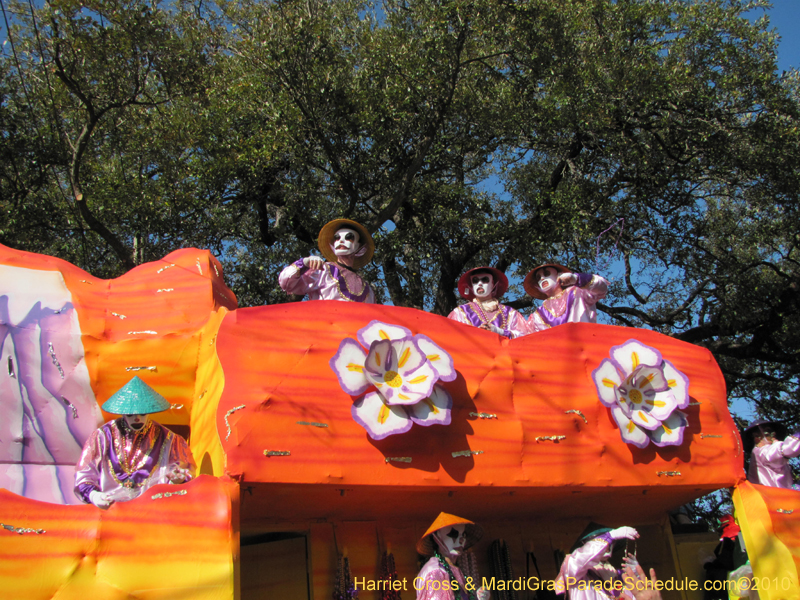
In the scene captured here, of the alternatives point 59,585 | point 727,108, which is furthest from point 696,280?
point 59,585

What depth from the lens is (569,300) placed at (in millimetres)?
6223

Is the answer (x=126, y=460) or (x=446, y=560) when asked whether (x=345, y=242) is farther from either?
(x=446, y=560)

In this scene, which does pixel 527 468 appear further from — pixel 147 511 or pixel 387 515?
pixel 147 511

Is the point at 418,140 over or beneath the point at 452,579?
over

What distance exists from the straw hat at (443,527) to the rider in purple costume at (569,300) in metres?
2.21

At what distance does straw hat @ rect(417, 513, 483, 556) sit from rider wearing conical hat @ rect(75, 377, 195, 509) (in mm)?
1555

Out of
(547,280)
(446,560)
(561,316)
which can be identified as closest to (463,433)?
(446,560)

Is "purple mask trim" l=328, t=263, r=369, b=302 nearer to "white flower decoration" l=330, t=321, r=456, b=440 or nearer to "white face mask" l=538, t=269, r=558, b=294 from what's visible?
"white flower decoration" l=330, t=321, r=456, b=440

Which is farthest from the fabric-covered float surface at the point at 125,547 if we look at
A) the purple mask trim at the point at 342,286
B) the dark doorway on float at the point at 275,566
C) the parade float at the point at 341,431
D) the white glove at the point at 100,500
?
the purple mask trim at the point at 342,286

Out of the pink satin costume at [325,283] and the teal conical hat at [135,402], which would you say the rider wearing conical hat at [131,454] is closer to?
the teal conical hat at [135,402]

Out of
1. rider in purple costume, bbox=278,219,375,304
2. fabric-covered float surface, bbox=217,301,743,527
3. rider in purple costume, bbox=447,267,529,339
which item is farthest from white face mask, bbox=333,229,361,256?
fabric-covered float surface, bbox=217,301,743,527

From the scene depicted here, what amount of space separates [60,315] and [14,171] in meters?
4.61

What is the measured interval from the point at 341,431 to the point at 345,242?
2294mm

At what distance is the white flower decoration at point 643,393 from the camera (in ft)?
16.2
